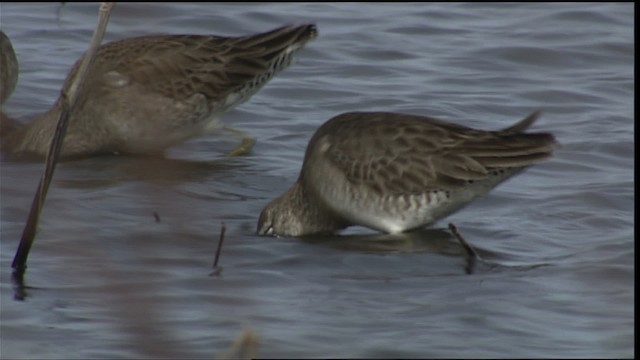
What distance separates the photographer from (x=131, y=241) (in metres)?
6.92

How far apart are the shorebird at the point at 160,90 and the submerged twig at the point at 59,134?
2385mm

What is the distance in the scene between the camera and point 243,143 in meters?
8.80

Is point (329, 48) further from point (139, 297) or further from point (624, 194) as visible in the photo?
point (139, 297)

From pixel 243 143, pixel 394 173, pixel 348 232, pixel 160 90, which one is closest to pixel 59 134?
pixel 394 173

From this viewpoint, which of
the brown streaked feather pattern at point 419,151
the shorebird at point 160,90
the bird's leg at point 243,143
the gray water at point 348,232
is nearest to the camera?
the gray water at point 348,232

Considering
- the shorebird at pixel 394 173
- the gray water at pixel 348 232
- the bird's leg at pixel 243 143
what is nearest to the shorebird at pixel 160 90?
the bird's leg at pixel 243 143

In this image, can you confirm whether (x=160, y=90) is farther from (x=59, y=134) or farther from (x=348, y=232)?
(x=59, y=134)

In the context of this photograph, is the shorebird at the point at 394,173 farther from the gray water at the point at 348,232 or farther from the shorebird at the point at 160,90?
the shorebird at the point at 160,90

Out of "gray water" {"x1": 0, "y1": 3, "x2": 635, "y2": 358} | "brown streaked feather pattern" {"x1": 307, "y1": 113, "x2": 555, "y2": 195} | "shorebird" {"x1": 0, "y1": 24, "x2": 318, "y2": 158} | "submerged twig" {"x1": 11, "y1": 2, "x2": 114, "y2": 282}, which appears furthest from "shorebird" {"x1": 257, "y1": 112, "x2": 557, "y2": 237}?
"submerged twig" {"x1": 11, "y1": 2, "x2": 114, "y2": 282}

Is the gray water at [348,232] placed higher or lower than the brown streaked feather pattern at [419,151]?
lower

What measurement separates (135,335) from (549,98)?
25.6ft

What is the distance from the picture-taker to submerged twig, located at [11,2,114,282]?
3.43m

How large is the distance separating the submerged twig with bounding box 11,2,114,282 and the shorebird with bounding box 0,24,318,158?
238cm

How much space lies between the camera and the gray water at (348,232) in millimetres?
5398
